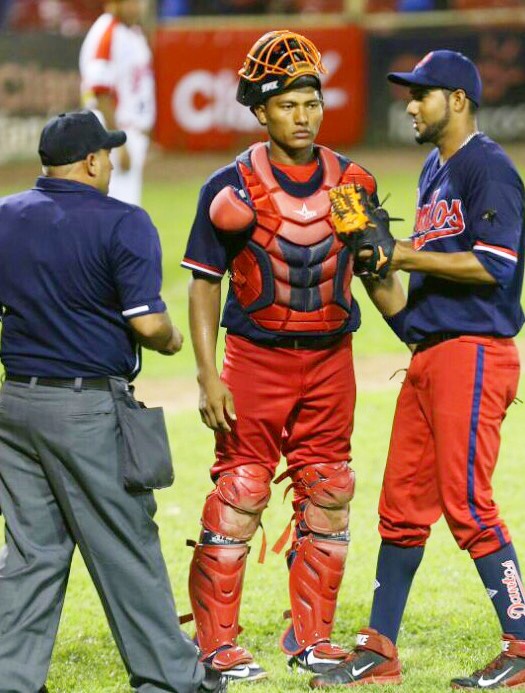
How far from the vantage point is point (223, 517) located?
199 inches

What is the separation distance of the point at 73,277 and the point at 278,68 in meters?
1.10

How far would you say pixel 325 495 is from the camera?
5.11 metres

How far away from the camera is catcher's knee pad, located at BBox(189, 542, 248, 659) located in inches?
200

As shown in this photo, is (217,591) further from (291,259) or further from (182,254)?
(182,254)

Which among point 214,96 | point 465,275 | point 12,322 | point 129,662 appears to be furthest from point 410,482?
point 214,96

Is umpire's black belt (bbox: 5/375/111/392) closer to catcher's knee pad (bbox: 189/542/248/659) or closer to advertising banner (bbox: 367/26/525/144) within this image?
catcher's knee pad (bbox: 189/542/248/659)

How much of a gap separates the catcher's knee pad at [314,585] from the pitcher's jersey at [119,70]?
6.05 metres

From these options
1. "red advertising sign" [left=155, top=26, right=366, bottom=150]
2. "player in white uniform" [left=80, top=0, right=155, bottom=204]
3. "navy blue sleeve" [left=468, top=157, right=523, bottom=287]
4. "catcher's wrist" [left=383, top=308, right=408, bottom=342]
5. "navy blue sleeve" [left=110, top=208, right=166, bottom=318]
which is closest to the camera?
"navy blue sleeve" [left=110, top=208, right=166, bottom=318]

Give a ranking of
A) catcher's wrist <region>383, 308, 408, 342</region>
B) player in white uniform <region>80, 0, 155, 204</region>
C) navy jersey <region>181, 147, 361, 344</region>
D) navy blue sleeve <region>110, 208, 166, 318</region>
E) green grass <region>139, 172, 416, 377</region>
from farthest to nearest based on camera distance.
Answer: green grass <region>139, 172, 416, 377</region>, player in white uniform <region>80, 0, 155, 204</region>, catcher's wrist <region>383, 308, 408, 342</region>, navy jersey <region>181, 147, 361, 344</region>, navy blue sleeve <region>110, 208, 166, 318</region>

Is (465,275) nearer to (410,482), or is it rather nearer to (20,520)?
(410,482)

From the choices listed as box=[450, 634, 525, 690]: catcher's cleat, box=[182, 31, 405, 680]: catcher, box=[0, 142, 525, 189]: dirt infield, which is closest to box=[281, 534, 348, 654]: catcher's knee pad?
box=[182, 31, 405, 680]: catcher

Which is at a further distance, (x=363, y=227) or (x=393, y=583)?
(x=393, y=583)

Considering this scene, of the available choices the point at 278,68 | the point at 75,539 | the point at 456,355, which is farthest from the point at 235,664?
the point at 278,68

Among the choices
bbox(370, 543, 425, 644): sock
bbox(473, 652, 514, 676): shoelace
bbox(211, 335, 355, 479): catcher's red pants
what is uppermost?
bbox(211, 335, 355, 479): catcher's red pants
